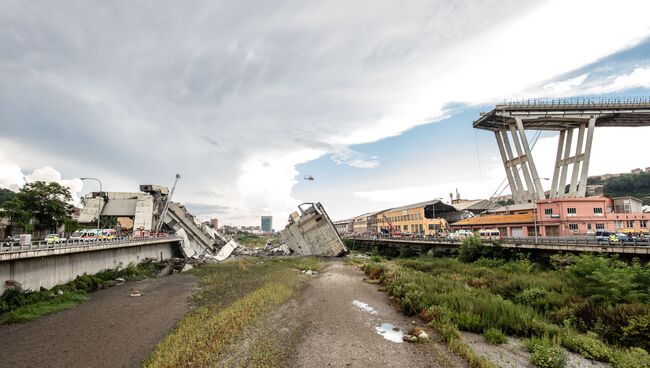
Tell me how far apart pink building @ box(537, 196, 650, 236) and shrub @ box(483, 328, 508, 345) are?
3396cm

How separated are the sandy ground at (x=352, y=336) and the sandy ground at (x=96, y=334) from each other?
692cm

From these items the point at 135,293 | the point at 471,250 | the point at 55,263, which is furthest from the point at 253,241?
the point at 55,263

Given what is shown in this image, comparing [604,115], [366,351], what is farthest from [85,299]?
[604,115]

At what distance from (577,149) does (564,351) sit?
2427 inches

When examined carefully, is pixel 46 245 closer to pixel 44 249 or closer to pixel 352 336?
pixel 44 249

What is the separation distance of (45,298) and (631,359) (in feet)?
101

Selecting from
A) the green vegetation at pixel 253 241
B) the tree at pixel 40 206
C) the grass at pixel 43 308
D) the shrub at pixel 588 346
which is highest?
the tree at pixel 40 206

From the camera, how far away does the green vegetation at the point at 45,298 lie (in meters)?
17.4

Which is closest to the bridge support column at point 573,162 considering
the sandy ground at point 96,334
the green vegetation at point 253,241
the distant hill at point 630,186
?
the distant hill at point 630,186

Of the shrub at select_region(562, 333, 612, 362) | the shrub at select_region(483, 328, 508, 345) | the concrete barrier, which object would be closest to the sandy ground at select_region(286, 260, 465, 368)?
the shrub at select_region(483, 328, 508, 345)

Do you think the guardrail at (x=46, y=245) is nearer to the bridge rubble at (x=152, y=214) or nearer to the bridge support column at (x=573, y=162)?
the bridge rubble at (x=152, y=214)

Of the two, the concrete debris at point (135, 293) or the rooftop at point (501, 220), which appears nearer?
the concrete debris at point (135, 293)

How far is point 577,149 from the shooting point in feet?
191

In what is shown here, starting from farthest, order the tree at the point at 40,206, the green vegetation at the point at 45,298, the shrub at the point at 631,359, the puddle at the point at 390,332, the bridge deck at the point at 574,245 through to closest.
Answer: the tree at the point at 40,206 → the bridge deck at the point at 574,245 → the green vegetation at the point at 45,298 → the puddle at the point at 390,332 → the shrub at the point at 631,359
